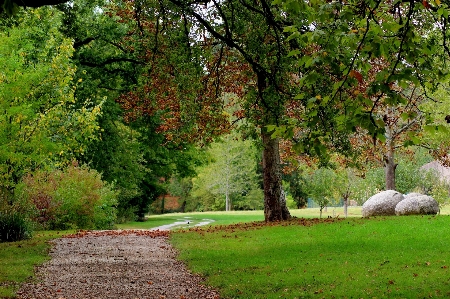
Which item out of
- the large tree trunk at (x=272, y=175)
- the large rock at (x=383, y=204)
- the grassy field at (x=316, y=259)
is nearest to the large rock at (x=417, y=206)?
the large rock at (x=383, y=204)

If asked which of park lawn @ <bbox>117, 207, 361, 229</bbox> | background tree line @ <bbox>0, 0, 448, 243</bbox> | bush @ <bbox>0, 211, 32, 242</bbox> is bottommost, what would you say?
park lawn @ <bbox>117, 207, 361, 229</bbox>

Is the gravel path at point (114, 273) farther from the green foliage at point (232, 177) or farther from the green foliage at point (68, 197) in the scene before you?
the green foliage at point (232, 177)

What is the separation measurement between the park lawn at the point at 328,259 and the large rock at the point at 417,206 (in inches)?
104

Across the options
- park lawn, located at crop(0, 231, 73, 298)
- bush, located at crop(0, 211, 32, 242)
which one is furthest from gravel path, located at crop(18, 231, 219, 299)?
bush, located at crop(0, 211, 32, 242)

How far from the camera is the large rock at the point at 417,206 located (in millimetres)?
21625

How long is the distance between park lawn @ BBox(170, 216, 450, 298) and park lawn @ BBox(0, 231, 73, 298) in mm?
3448

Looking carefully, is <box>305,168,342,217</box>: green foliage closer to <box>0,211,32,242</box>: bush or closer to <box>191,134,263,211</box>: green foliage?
<box>0,211,32,242</box>: bush

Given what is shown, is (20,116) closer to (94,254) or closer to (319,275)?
(94,254)

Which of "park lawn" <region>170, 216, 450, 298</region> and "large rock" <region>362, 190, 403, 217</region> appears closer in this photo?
"park lawn" <region>170, 216, 450, 298</region>

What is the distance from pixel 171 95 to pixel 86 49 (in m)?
7.41

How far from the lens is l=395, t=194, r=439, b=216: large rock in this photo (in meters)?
21.6

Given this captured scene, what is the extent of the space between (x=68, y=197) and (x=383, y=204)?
13098 mm

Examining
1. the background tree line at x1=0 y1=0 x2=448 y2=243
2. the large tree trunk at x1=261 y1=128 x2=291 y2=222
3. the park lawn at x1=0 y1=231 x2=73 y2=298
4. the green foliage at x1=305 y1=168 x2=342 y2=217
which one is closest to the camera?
the background tree line at x1=0 y1=0 x2=448 y2=243

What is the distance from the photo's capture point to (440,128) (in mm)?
5230
